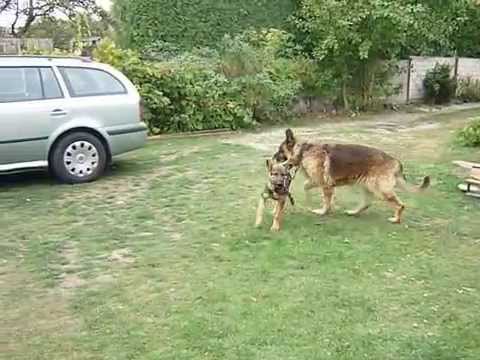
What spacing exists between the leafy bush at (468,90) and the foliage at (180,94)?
8.82 m

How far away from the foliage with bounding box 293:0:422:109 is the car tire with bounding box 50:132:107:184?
8382 mm

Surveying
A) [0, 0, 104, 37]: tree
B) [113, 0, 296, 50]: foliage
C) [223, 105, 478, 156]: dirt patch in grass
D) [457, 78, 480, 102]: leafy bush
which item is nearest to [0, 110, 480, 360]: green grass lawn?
[223, 105, 478, 156]: dirt patch in grass

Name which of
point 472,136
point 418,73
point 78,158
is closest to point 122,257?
point 78,158

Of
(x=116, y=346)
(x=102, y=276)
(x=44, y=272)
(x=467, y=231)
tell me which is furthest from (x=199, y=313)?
(x=467, y=231)

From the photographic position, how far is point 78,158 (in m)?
7.91

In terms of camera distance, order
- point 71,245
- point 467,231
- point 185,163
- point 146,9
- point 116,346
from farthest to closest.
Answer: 1. point 146,9
2. point 185,163
3. point 467,231
4. point 71,245
5. point 116,346

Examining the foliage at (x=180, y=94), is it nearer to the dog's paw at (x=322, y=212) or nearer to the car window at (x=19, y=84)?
the car window at (x=19, y=84)

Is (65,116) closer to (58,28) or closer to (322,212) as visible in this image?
(322,212)

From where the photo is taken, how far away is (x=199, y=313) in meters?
4.07

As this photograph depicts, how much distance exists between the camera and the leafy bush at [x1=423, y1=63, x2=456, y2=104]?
1847 cm

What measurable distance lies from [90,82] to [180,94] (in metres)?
4.30

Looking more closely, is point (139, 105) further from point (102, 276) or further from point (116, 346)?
point (116, 346)

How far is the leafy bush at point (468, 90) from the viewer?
19.3m

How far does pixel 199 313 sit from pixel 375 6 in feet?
39.8
